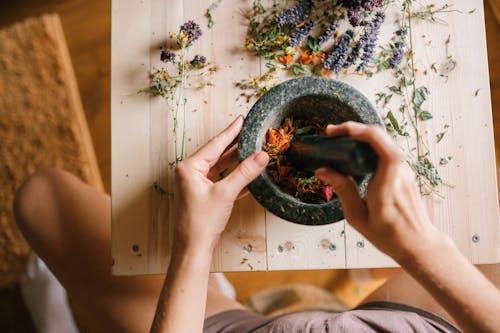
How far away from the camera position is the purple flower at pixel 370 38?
0.95 m

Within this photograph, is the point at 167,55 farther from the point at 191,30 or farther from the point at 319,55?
the point at 319,55

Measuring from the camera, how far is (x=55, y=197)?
3.94 feet

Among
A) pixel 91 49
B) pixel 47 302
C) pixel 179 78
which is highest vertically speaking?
pixel 91 49

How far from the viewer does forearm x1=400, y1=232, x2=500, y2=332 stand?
694mm

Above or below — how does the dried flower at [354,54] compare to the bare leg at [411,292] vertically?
above

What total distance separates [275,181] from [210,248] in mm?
185

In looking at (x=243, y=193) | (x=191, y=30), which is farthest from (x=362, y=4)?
(x=243, y=193)

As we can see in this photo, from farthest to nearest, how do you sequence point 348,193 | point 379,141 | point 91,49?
point 91,49
point 348,193
point 379,141

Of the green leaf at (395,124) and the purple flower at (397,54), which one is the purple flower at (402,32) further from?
the green leaf at (395,124)

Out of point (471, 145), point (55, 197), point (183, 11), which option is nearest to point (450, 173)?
point (471, 145)

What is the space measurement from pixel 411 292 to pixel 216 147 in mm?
666

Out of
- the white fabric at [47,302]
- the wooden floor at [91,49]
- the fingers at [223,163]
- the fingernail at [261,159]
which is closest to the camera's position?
the fingernail at [261,159]

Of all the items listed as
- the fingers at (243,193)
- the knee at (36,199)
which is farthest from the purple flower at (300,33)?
the knee at (36,199)

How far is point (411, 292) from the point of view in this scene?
113 cm
